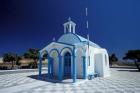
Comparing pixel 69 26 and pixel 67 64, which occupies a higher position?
pixel 69 26

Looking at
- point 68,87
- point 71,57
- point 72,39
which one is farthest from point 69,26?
point 68,87

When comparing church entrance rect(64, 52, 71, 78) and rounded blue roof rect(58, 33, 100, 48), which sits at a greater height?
rounded blue roof rect(58, 33, 100, 48)

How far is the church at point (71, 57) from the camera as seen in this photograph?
58.5 feet

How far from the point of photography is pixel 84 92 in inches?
453

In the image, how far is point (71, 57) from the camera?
18719 mm

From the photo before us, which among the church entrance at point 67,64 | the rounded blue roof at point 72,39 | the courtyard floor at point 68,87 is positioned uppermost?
the rounded blue roof at point 72,39

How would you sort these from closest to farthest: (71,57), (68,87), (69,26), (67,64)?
(68,87) < (71,57) < (67,64) < (69,26)

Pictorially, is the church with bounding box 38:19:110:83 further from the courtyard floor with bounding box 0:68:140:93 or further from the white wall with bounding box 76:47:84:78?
the courtyard floor with bounding box 0:68:140:93

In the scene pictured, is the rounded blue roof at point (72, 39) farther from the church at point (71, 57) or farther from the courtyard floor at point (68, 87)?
the courtyard floor at point (68, 87)

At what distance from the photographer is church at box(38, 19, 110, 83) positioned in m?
17.8

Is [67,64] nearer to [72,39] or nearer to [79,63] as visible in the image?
[79,63]

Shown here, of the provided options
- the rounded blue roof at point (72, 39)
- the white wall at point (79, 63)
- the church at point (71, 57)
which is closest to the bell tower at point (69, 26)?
the church at point (71, 57)

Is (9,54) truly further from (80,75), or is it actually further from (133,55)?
(133,55)

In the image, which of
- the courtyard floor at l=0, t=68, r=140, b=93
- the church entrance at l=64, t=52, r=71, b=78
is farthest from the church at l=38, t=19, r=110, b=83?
the courtyard floor at l=0, t=68, r=140, b=93
